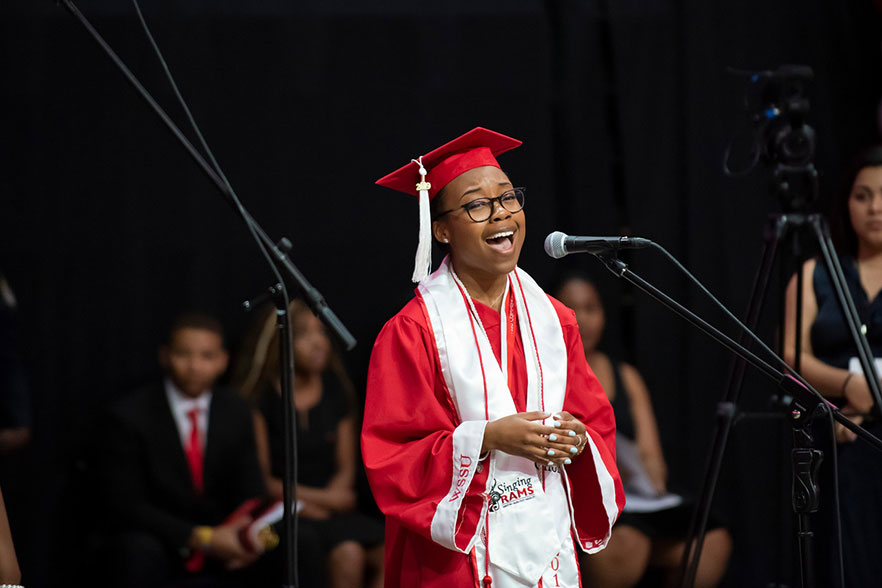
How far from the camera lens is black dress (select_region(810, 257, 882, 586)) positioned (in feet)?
9.88

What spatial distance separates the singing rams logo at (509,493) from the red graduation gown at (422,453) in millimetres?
29

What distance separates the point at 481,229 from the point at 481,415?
41 centimetres

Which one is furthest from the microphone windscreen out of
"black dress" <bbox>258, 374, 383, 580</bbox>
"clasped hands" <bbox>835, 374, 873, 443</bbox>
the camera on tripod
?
"black dress" <bbox>258, 374, 383, 580</bbox>

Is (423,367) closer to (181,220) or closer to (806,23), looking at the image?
(181,220)

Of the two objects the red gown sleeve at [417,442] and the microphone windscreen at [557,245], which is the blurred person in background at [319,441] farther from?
the microphone windscreen at [557,245]

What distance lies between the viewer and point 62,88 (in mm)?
3848

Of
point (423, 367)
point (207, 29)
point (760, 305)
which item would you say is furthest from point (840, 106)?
point (423, 367)

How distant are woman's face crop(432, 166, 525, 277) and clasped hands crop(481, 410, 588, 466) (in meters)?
0.36

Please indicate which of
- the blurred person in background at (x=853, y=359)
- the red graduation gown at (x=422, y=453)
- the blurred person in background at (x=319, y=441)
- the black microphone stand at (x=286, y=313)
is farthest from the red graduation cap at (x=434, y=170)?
the blurred person in background at (x=319, y=441)

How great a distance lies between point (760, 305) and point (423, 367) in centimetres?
133

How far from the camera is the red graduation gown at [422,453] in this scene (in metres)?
2.04

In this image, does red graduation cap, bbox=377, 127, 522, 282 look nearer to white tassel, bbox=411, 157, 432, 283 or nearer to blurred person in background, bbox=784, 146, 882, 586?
white tassel, bbox=411, 157, 432, 283

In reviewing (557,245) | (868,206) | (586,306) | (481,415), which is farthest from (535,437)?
(586,306)

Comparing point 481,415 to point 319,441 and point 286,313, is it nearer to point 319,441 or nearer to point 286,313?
point 286,313
